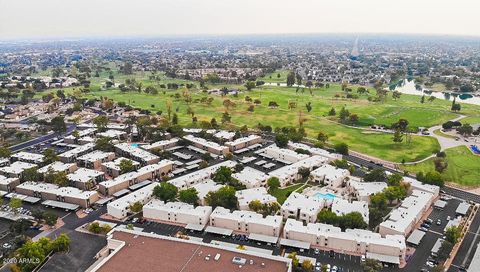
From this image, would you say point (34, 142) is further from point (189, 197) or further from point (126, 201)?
point (189, 197)

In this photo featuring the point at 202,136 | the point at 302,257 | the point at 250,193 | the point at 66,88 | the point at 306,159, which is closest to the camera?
the point at 302,257

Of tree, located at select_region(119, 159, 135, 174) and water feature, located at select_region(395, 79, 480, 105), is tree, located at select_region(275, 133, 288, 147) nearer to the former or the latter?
tree, located at select_region(119, 159, 135, 174)

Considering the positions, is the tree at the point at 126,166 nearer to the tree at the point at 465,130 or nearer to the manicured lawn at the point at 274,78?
the tree at the point at 465,130

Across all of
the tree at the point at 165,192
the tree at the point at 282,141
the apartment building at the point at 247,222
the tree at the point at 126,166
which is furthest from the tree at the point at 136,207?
the tree at the point at 282,141

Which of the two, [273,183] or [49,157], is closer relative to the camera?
[273,183]

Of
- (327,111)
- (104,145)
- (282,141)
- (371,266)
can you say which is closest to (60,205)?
(104,145)

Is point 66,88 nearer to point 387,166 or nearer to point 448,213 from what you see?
point 387,166

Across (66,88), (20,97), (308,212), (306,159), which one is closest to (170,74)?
(66,88)
